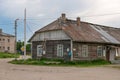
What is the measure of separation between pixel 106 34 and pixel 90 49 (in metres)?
7.25

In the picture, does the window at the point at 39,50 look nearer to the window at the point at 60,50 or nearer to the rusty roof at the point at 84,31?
the rusty roof at the point at 84,31

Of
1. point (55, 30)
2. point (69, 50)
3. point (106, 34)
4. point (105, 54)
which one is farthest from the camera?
point (106, 34)

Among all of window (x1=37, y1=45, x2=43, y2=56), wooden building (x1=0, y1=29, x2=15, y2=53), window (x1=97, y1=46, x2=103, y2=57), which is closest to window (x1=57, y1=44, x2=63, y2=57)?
window (x1=37, y1=45, x2=43, y2=56)

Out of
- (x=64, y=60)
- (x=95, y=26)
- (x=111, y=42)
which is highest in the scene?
(x=95, y=26)

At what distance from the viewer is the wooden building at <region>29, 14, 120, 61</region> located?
35.0m

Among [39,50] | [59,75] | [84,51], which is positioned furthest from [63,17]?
[59,75]

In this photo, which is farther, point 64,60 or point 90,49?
point 90,49

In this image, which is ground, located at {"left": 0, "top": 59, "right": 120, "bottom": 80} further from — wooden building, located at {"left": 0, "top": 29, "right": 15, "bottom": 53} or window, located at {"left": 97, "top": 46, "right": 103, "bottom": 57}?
wooden building, located at {"left": 0, "top": 29, "right": 15, "bottom": 53}

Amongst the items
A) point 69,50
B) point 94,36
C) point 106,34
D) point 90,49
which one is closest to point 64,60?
point 69,50

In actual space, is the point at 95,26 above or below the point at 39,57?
above

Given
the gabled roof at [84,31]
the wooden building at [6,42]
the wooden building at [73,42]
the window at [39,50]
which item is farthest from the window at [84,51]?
the wooden building at [6,42]

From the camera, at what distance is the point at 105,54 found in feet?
129

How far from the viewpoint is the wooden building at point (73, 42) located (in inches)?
1379

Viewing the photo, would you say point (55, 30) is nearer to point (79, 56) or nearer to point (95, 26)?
point (79, 56)
